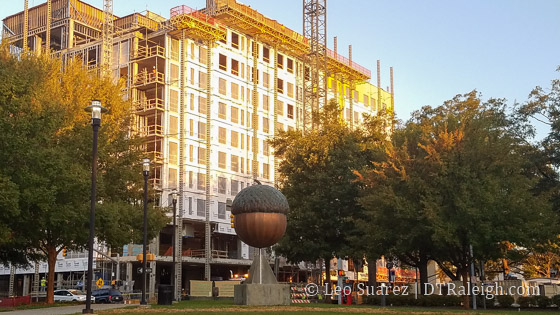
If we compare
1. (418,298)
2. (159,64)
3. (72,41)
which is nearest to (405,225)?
(418,298)

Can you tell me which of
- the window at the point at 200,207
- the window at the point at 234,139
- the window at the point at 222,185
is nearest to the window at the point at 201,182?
the window at the point at 200,207

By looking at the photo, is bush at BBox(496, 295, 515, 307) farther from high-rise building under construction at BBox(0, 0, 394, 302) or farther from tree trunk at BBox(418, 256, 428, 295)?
high-rise building under construction at BBox(0, 0, 394, 302)

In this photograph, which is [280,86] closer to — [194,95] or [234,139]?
[234,139]

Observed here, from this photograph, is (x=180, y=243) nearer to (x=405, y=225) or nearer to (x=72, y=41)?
(x=72, y=41)

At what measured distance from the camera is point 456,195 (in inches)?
1328

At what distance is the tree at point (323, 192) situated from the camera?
151ft

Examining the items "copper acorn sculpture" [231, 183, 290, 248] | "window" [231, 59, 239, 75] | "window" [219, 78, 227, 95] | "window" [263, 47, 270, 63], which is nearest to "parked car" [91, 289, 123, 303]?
"copper acorn sculpture" [231, 183, 290, 248]

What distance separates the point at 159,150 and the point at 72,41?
17.9 meters

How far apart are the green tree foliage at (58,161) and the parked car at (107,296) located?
9528mm

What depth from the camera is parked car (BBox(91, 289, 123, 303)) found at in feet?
163

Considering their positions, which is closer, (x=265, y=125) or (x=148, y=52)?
(x=148, y=52)

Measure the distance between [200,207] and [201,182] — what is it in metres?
2.64

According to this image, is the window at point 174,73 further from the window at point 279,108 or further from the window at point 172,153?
the window at point 279,108

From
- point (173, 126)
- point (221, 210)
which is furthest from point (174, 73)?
point (221, 210)
